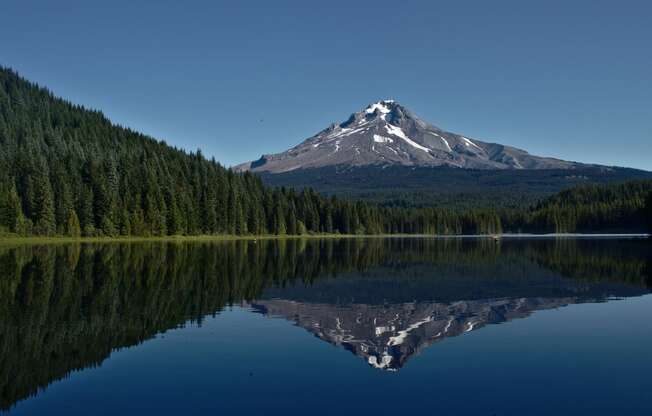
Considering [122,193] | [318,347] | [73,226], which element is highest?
[122,193]

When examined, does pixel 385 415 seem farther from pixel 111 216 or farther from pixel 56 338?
pixel 111 216

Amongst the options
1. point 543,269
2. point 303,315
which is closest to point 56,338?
point 303,315

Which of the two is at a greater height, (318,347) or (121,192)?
(121,192)

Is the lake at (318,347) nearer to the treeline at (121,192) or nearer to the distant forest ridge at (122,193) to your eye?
the treeline at (121,192)

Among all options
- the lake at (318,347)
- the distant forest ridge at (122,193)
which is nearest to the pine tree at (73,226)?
the distant forest ridge at (122,193)

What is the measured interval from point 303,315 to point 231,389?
13940 mm

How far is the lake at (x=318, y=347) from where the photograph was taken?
660 inches

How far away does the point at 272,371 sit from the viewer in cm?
2000

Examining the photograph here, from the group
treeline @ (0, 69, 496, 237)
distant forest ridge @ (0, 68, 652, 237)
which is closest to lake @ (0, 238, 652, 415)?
treeline @ (0, 69, 496, 237)

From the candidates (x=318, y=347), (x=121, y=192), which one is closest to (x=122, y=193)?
(x=121, y=192)

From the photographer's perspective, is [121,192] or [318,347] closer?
[318,347]

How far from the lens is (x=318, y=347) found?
23922mm

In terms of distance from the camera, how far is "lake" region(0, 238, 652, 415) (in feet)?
55.0

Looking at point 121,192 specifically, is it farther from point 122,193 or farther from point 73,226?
point 73,226
